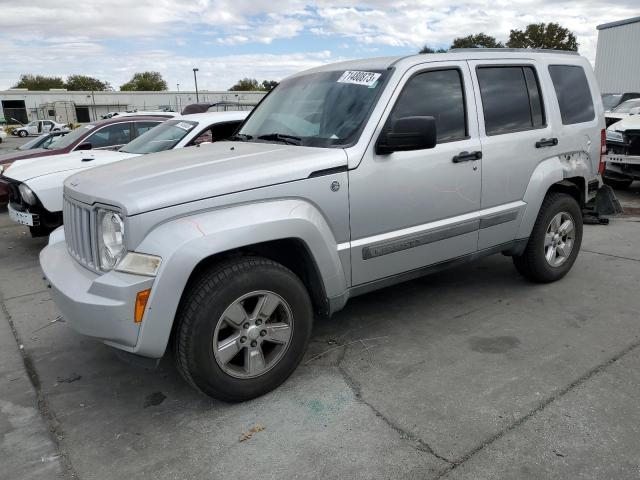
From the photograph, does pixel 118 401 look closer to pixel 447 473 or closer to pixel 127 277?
pixel 127 277

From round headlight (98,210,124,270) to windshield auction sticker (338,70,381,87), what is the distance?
1.85 meters

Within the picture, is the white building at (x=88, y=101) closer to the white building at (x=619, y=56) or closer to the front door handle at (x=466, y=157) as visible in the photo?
the white building at (x=619, y=56)

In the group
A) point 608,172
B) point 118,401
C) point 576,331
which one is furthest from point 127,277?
point 608,172

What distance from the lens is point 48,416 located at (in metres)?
2.97

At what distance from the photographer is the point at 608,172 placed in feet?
29.8

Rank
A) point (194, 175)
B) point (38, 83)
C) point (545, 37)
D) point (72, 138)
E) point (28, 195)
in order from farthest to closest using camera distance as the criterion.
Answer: point (38, 83) → point (545, 37) → point (72, 138) → point (28, 195) → point (194, 175)

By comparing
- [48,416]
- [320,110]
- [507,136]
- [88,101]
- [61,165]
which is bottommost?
[48,416]

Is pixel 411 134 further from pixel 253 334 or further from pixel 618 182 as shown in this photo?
pixel 618 182

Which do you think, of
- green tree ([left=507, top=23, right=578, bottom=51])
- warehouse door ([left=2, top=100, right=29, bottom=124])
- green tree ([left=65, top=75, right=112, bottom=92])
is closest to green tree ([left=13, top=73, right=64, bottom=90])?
green tree ([left=65, top=75, right=112, bottom=92])

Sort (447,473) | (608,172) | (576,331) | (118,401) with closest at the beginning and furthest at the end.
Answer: (447,473) → (118,401) → (576,331) → (608,172)

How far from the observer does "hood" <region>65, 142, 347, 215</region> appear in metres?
2.66

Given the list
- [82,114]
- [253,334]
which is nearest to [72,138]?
[253,334]

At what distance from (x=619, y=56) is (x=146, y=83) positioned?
101 m

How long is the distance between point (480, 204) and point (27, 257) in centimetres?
553
